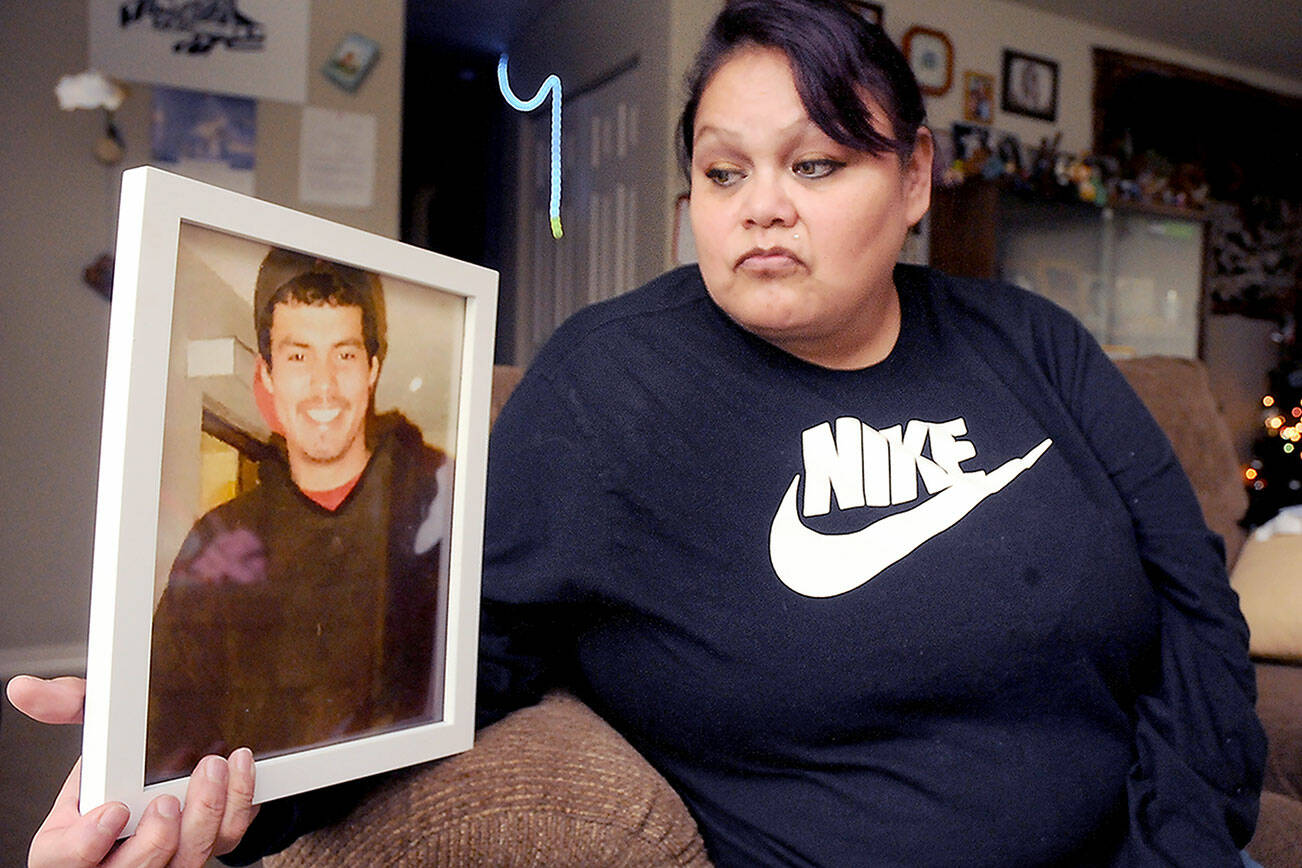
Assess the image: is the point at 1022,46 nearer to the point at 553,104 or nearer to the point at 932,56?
the point at 932,56

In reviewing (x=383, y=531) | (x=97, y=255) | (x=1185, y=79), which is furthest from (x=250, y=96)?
(x=1185, y=79)

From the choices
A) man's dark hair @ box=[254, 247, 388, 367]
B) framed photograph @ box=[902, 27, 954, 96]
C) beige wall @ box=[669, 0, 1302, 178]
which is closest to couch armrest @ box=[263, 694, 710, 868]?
man's dark hair @ box=[254, 247, 388, 367]

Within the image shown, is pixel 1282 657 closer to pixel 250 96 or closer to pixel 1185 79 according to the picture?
pixel 250 96

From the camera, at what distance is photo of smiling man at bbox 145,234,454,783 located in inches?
16.1

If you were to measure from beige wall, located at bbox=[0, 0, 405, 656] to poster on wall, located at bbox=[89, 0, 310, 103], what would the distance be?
2.5 inches

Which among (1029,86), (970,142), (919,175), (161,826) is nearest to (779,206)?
(919,175)

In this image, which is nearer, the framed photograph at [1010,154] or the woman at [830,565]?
the woman at [830,565]

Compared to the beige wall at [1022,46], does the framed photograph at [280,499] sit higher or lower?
lower

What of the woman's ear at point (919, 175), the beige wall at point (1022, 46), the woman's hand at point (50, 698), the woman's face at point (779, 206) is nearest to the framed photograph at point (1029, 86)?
the beige wall at point (1022, 46)

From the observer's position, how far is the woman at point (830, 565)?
0.70m

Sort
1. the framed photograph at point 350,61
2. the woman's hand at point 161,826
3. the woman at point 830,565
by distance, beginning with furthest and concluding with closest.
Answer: the framed photograph at point 350,61 < the woman at point 830,565 < the woman's hand at point 161,826

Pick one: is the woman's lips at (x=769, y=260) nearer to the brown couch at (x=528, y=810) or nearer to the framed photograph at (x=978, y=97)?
the brown couch at (x=528, y=810)

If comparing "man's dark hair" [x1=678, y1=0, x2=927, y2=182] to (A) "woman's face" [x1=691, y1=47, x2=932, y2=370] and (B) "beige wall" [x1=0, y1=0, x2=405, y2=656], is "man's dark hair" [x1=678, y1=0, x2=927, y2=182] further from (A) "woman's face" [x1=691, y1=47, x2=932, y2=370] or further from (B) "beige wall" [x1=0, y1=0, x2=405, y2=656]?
(B) "beige wall" [x1=0, y1=0, x2=405, y2=656]

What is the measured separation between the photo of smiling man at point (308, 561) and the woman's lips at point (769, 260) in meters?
0.30
